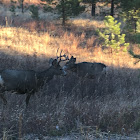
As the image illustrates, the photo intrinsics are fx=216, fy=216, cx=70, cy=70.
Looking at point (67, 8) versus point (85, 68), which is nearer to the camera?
point (85, 68)

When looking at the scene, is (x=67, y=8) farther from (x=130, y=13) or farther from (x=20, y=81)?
(x=20, y=81)

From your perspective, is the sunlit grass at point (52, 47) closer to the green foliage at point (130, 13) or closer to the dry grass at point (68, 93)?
the dry grass at point (68, 93)

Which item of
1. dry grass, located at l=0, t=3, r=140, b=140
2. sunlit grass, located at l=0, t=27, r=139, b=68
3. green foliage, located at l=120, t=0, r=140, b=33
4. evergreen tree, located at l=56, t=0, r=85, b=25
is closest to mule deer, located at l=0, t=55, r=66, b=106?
dry grass, located at l=0, t=3, r=140, b=140

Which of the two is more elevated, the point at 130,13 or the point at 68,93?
the point at 130,13

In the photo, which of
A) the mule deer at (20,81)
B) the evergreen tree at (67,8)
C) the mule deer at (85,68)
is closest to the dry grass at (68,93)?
the mule deer at (20,81)

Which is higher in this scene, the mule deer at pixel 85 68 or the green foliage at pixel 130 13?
the green foliage at pixel 130 13

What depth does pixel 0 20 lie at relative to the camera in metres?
17.0

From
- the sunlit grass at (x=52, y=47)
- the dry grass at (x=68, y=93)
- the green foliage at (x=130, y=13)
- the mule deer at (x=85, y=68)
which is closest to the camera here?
the dry grass at (x=68, y=93)

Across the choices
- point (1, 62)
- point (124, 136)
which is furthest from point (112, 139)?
point (1, 62)

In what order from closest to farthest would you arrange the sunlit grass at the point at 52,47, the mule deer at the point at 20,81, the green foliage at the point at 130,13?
1. the mule deer at the point at 20,81
2. the sunlit grass at the point at 52,47
3. the green foliage at the point at 130,13

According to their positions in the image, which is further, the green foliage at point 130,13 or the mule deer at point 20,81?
the green foliage at point 130,13

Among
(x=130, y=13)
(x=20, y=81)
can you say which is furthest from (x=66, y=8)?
(x=20, y=81)

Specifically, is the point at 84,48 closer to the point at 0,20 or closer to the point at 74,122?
the point at 0,20

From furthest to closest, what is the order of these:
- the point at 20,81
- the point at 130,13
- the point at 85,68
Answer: the point at 130,13, the point at 85,68, the point at 20,81
